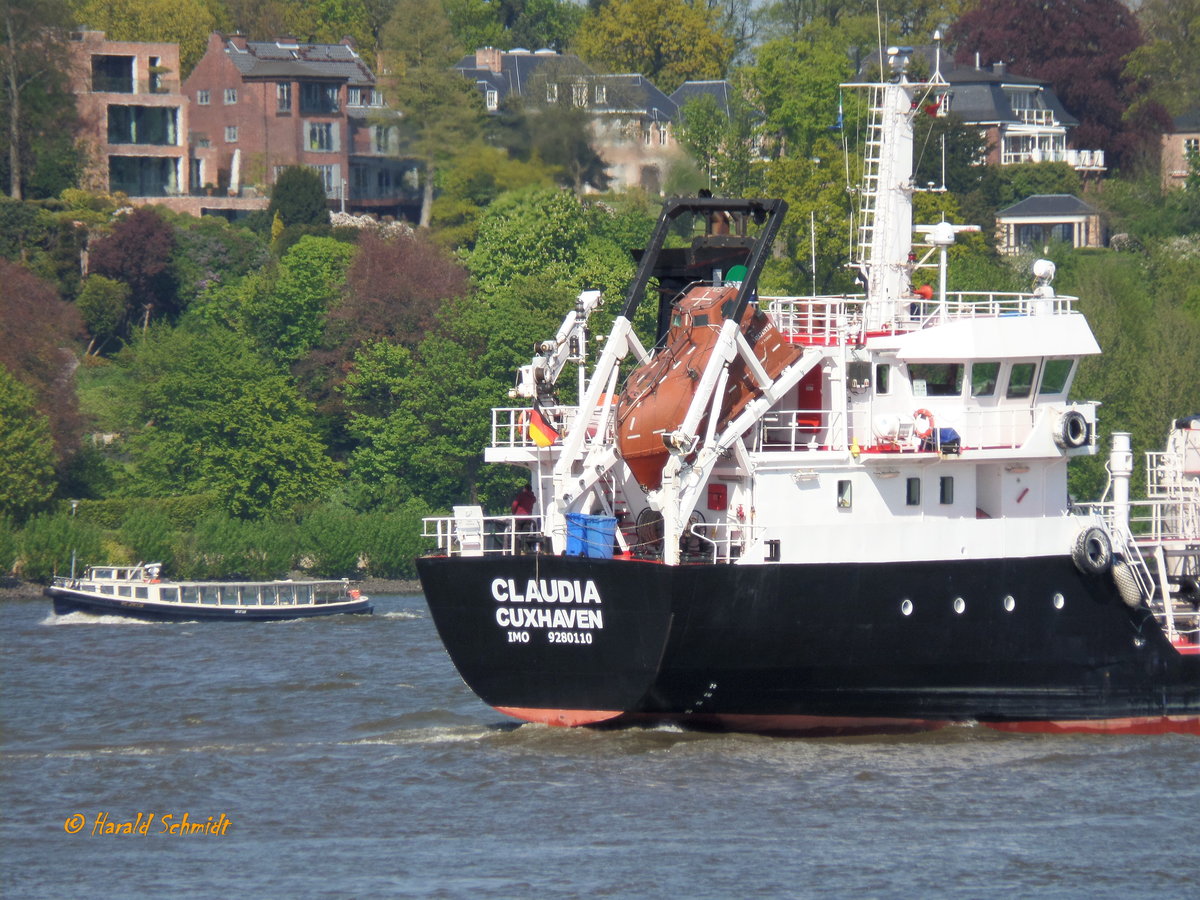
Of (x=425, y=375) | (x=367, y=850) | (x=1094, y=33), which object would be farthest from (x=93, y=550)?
(x=1094, y=33)

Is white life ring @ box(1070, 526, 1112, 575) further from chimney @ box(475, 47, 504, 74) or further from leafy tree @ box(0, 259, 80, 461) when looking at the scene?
chimney @ box(475, 47, 504, 74)

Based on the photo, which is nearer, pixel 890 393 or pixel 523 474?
pixel 890 393

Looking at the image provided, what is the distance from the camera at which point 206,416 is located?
7638 centimetres

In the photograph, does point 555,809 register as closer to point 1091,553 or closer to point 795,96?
point 1091,553

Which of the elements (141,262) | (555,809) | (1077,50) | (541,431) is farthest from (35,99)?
(555,809)

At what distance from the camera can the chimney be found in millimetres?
111625

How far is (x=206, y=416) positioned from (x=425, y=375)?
25.3ft

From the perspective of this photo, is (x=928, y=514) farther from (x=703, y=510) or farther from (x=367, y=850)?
(x=367, y=850)

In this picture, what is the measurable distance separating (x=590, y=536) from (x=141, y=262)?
195 ft

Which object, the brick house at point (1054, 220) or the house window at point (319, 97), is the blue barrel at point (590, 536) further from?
the brick house at point (1054, 220)

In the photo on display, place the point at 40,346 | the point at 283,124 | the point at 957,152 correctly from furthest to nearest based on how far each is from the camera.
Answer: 1. the point at 283,124
2. the point at 957,152
3. the point at 40,346

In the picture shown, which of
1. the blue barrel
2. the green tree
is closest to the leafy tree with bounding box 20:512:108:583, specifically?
the green tree

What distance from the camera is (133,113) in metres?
102

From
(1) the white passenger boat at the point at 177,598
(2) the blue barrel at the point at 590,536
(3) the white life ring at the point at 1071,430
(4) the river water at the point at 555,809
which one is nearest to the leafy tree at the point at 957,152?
(1) the white passenger boat at the point at 177,598
